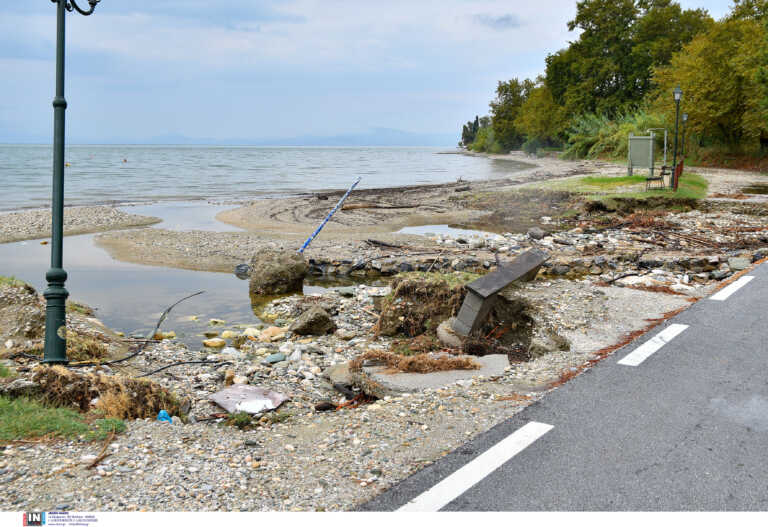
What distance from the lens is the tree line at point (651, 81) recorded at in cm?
3894

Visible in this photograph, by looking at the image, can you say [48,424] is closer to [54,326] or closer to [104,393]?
[104,393]

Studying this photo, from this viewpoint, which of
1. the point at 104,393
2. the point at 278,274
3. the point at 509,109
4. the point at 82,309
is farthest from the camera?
the point at 509,109

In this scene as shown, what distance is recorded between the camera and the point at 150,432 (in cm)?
454

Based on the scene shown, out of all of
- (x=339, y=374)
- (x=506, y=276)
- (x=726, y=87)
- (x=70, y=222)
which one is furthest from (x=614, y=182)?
(x=339, y=374)

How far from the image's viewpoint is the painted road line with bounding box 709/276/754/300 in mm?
8492

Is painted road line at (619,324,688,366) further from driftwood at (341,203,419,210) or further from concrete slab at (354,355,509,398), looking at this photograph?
driftwood at (341,203,419,210)

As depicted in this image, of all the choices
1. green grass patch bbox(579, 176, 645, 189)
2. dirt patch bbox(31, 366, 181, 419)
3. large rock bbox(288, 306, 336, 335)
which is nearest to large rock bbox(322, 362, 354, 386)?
dirt patch bbox(31, 366, 181, 419)

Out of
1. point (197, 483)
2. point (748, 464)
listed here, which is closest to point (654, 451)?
point (748, 464)

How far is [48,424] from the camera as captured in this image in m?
4.47

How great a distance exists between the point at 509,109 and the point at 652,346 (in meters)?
120

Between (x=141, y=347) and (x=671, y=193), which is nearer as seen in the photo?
(x=141, y=347)

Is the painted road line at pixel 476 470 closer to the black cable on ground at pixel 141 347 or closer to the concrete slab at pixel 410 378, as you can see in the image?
the concrete slab at pixel 410 378

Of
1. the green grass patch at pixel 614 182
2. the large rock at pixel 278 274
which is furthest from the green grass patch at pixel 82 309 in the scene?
the green grass patch at pixel 614 182

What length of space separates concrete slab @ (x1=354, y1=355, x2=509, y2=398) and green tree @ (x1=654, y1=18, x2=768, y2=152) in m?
36.8
